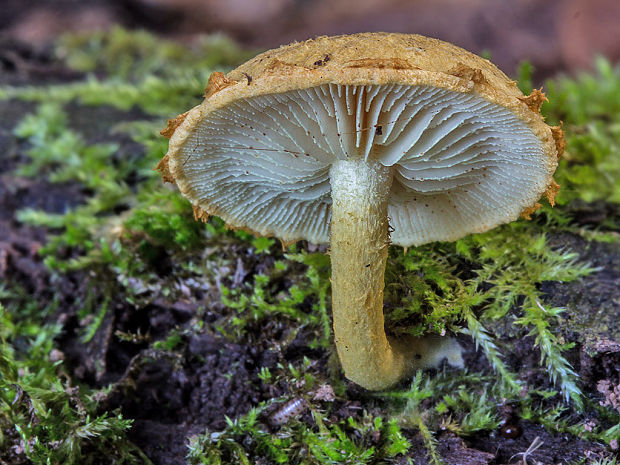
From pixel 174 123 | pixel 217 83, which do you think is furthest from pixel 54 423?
pixel 217 83

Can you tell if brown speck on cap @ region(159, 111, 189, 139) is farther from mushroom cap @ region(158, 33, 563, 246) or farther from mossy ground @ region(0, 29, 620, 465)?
mossy ground @ region(0, 29, 620, 465)

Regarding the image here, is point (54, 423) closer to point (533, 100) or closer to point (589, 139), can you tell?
point (533, 100)

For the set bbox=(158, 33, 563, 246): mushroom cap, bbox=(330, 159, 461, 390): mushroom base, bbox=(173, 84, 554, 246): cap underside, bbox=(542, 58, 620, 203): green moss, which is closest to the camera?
bbox=(158, 33, 563, 246): mushroom cap

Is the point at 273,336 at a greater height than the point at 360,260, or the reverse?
the point at 360,260

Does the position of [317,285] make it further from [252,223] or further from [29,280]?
[29,280]

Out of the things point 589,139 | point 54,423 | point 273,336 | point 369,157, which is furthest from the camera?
point 589,139

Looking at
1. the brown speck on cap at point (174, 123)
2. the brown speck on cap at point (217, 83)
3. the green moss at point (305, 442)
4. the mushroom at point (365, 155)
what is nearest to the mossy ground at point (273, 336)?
the green moss at point (305, 442)

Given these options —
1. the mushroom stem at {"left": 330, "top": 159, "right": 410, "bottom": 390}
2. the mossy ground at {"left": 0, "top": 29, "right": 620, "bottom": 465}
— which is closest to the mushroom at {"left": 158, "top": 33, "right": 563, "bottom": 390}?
the mushroom stem at {"left": 330, "top": 159, "right": 410, "bottom": 390}

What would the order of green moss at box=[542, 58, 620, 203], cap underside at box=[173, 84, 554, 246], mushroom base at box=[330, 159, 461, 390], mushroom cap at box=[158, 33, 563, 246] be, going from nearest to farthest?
mushroom cap at box=[158, 33, 563, 246]
cap underside at box=[173, 84, 554, 246]
mushroom base at box=[330, 159, 461, 390]
green moss at box=[542, 58, 620, 203]
